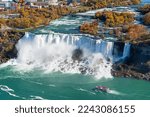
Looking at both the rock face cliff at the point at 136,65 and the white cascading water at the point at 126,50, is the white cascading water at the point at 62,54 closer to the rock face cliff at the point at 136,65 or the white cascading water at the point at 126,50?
the white cascading water at the point at 126,50

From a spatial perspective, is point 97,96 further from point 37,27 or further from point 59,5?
point 59,5

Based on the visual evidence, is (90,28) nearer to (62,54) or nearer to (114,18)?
(62,54)

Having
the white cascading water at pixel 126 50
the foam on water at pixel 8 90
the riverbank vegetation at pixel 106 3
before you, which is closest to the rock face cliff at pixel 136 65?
the white cascading water at pixel 126 50

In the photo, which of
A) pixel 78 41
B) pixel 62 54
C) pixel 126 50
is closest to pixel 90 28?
pixel 78 41

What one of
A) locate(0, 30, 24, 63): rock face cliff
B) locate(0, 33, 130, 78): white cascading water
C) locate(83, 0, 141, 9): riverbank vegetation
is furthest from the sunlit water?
locate(83, 0, 141, 9): riverbank vegetation

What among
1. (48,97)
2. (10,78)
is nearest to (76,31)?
(10,78)
